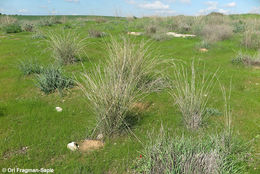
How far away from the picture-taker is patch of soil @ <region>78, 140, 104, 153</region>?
2.95 meters

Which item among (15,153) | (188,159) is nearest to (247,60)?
(188,159)

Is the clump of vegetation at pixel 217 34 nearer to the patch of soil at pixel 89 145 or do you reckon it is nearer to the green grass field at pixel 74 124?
the green grass field at pixel 74 124

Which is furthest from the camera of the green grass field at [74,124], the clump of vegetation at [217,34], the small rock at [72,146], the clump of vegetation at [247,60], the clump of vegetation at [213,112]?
the clump of vegetation at [217,34]

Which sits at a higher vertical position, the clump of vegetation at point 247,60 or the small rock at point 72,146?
the clump of vegetation at point 247,60

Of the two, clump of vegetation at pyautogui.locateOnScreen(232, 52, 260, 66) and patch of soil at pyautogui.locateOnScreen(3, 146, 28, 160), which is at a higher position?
clump of vegetation at pyautogui.locateOnScreen(232, 52, 260, 66)

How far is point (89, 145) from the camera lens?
119 inches

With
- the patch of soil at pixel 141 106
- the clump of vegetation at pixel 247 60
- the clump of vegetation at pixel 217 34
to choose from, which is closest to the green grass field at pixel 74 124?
the patch of soil at pixel 141 106

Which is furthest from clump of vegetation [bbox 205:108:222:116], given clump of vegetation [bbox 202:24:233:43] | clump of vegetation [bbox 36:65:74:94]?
clump of vegetation [bbox 202:24:233:43]

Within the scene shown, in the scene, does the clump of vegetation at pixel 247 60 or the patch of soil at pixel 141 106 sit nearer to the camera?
the patch of soil at pixel 141 106

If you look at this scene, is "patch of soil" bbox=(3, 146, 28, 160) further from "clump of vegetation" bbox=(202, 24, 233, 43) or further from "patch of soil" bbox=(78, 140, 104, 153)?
"clump of vegetation" bbox=(202, 24, 233, 43)

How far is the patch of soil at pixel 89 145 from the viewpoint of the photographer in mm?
2949

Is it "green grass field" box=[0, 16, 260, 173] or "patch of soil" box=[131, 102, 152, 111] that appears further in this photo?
"patch of soil" box=[131, 102, 152, 111]

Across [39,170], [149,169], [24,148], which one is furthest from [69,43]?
[149,169]

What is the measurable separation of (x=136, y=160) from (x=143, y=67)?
8.06 feet
